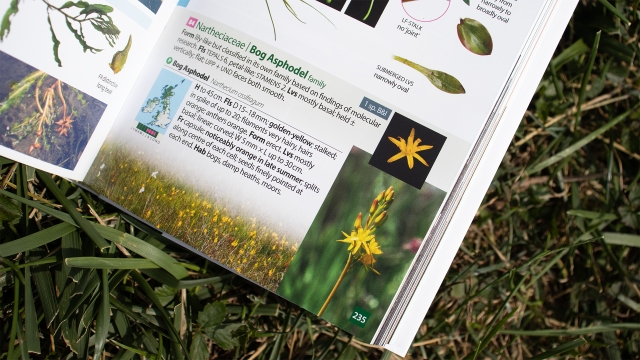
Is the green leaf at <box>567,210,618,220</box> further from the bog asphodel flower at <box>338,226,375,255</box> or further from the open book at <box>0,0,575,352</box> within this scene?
the bog asphodel flower at <box>338,226,375,255</box>

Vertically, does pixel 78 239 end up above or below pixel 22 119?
below

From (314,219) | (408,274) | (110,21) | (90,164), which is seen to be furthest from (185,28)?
(408,274)

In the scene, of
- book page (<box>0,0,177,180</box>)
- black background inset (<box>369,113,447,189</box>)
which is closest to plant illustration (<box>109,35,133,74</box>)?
book page (<box>0,0,177,180</box>)

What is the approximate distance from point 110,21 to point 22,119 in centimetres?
22

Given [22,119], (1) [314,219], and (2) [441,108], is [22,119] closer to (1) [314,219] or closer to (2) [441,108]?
(1) [314,219]

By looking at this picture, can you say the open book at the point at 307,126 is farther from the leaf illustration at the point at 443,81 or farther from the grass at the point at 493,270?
the grass at the point at 493,270

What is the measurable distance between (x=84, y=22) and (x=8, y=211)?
35cm

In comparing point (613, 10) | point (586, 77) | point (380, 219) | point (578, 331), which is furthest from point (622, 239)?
point (380, 219)

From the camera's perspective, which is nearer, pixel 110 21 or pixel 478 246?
pixel 110 21

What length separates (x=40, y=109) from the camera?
78 centimetres

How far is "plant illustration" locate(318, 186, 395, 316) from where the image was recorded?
791mm

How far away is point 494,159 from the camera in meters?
0.83

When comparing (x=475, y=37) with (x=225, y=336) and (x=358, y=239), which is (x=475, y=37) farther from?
(x=225, y=336)

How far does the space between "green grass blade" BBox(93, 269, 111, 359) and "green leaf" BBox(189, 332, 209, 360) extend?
6.0 inches
